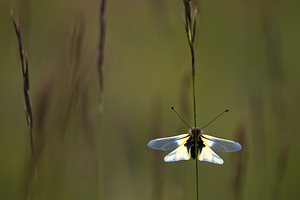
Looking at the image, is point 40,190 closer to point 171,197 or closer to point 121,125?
point 171,197

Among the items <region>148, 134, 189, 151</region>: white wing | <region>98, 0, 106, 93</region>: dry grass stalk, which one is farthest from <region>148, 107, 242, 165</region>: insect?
<region>98, 0, 106, 93</region>: dry grass stalk

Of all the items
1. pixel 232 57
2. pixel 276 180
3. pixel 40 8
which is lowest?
pixel 276 180

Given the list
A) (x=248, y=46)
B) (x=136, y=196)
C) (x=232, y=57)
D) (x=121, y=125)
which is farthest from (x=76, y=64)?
(x=232, y=57)

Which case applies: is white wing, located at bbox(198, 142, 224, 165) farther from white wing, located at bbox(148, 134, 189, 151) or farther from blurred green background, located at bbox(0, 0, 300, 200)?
blurred green background, located at bbox(0, 0, 300, 200)

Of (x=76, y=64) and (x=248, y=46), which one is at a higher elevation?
(x=248, y=46)

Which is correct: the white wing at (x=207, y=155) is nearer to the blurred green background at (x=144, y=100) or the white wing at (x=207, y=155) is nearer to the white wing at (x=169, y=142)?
the white wing at (x=169, y=142)

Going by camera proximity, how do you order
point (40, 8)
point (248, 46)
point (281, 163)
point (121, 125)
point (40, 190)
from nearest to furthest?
point (40, 190) → point (281, 163) → point (121, 125) → point (248, 46) → point (40, 8)

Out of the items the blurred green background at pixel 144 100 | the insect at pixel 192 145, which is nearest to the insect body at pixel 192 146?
the insect at pixel 192 145
